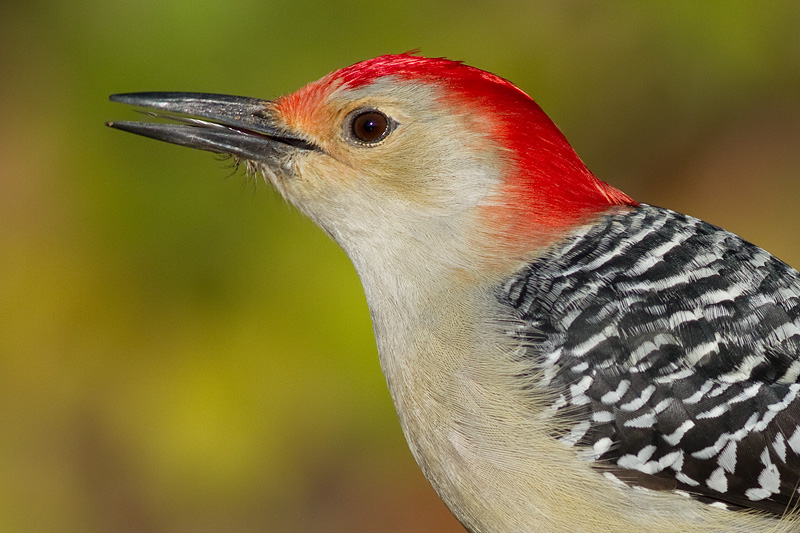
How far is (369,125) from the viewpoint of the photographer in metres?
3.87

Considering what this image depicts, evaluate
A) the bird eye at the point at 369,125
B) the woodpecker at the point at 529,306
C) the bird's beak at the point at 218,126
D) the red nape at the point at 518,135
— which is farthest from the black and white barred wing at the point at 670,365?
the bird's beak at the point at 218,126

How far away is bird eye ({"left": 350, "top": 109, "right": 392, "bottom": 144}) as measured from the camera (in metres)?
3.86

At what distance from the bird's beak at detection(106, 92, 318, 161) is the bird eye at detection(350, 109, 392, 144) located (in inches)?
7.8

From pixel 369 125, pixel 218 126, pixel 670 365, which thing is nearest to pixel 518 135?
pixel 369 125

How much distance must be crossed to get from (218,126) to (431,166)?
95 cm

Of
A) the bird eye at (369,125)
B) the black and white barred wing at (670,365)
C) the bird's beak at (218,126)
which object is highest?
the bird eye at (369,125)

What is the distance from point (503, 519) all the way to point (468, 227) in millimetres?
→ 1140

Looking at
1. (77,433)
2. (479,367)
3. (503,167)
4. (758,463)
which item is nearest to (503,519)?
(479,367)

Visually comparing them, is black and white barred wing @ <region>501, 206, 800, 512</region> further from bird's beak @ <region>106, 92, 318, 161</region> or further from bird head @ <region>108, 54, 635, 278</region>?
bird's beak @ <region>106, 92, 318, 161</region>

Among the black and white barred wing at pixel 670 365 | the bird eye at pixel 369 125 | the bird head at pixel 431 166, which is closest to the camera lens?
the black and white barred wing at pixel 670 365

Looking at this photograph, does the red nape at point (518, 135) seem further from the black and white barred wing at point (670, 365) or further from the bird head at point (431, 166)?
the black and white barred wing at point (670, 365)

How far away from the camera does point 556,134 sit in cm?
387

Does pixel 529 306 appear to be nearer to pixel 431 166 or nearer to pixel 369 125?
pixel 431 166

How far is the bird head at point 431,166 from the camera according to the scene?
12.3ft
